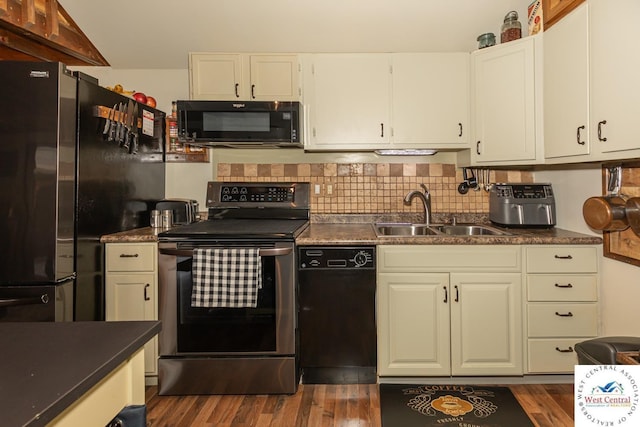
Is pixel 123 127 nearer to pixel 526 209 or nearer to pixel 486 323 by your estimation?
pixel 486 323

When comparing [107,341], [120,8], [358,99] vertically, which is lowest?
[107,341]

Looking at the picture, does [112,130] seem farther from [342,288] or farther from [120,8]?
[342,288]

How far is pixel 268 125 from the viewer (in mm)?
2471

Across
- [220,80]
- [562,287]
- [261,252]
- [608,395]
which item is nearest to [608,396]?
[608,395]

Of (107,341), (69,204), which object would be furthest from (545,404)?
(69,204)

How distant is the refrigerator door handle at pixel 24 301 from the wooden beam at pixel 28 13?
1543 millimetres

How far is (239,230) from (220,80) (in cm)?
103

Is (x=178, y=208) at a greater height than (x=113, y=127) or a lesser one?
lesser

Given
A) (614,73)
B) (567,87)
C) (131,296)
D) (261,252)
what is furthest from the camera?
(131,296)

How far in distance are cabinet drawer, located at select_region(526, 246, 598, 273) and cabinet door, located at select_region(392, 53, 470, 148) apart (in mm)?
812

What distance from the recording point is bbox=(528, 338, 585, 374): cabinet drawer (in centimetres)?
221

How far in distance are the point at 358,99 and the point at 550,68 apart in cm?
107

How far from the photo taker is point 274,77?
2619mm

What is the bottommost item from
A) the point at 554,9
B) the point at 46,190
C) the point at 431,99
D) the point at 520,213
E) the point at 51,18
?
the point at 520,213
